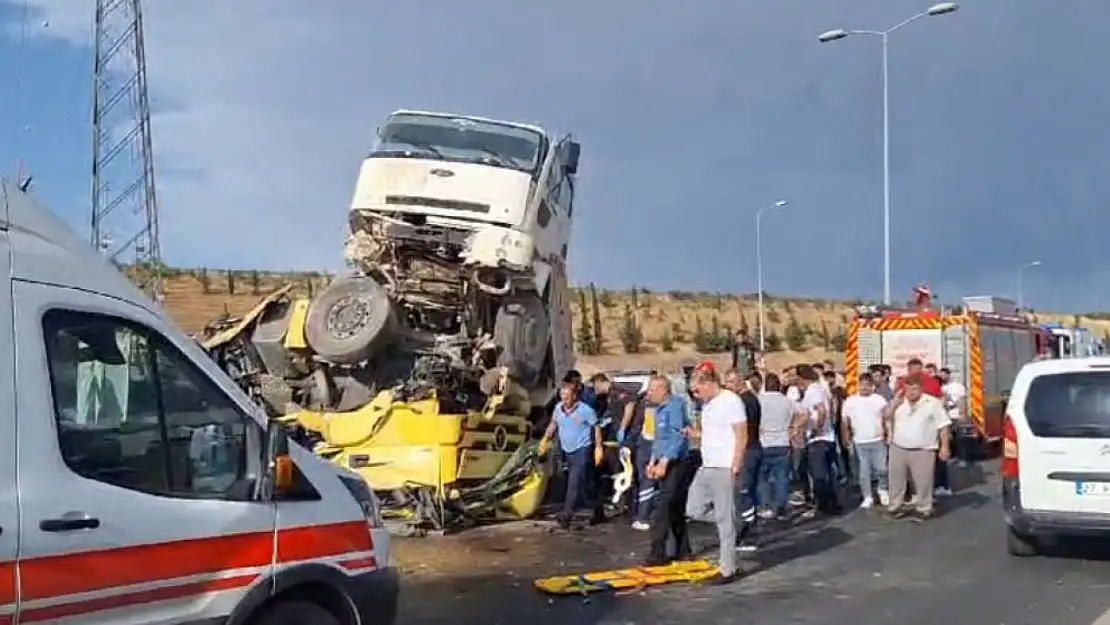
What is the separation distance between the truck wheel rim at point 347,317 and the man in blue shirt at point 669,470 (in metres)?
4.06

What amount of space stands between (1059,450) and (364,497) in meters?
7.09

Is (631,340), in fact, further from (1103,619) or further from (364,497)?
(364,497)

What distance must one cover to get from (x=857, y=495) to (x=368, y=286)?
706 cm

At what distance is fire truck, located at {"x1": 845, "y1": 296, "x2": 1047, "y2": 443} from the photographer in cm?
2361

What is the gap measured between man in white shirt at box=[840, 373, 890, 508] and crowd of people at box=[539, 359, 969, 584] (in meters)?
0.01

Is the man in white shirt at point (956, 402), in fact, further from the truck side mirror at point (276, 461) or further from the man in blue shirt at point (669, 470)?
the truck side mirror at point (276, 461)

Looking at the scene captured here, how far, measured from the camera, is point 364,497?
6.62 m

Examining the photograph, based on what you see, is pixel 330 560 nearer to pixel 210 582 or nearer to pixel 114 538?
pixel 210 582

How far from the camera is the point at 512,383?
14766 mm

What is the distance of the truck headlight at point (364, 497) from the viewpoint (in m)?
6.53

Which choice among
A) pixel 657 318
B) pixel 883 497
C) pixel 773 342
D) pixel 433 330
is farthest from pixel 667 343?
pixel 433 330

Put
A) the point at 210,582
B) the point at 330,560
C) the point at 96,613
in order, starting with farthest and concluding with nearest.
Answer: the point at 330,560, the point at 210,582, the point at 96,613

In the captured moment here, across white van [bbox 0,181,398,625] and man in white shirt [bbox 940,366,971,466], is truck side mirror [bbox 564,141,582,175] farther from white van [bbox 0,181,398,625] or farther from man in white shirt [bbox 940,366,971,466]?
white van [bbox 0,181,398,625]

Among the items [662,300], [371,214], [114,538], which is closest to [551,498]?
[371,214]
